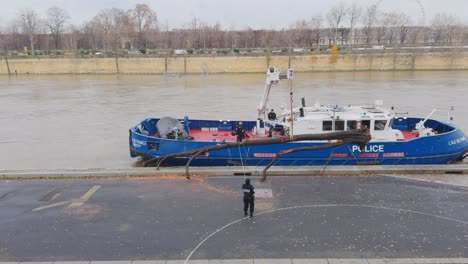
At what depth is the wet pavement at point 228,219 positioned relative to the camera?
962 cm

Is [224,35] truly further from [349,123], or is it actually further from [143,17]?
[349,123]

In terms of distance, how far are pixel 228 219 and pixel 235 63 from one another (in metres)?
77.0

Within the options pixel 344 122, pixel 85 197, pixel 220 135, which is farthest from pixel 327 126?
pixel 85 197

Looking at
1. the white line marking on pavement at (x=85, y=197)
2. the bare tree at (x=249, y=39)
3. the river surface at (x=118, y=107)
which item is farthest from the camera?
the bare tree at (x=249, y=39)

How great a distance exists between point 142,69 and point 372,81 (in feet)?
158

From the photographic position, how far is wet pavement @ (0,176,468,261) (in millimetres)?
9625

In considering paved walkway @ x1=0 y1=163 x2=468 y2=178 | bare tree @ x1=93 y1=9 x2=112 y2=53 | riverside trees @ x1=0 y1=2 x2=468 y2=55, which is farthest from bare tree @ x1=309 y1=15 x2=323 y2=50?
→ paved walkway @ x1=0 y1=163 x2=468 y2=178

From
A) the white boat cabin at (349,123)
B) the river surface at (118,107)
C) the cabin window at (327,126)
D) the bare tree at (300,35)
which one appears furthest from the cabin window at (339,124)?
the bare tree at (300,35)

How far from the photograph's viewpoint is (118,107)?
41.7 meters

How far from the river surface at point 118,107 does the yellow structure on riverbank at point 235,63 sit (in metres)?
20.2

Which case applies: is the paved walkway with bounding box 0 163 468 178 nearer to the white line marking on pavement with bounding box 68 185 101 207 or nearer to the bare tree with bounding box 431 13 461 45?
the white line marking on pavement with bounding box 68 185 101 207

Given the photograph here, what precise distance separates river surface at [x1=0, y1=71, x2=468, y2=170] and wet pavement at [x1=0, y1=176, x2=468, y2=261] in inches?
342

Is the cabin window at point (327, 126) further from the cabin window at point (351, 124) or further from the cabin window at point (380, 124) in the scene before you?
the cabin window at point (380, 124)

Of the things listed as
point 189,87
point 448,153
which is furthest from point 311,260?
point 189,87
